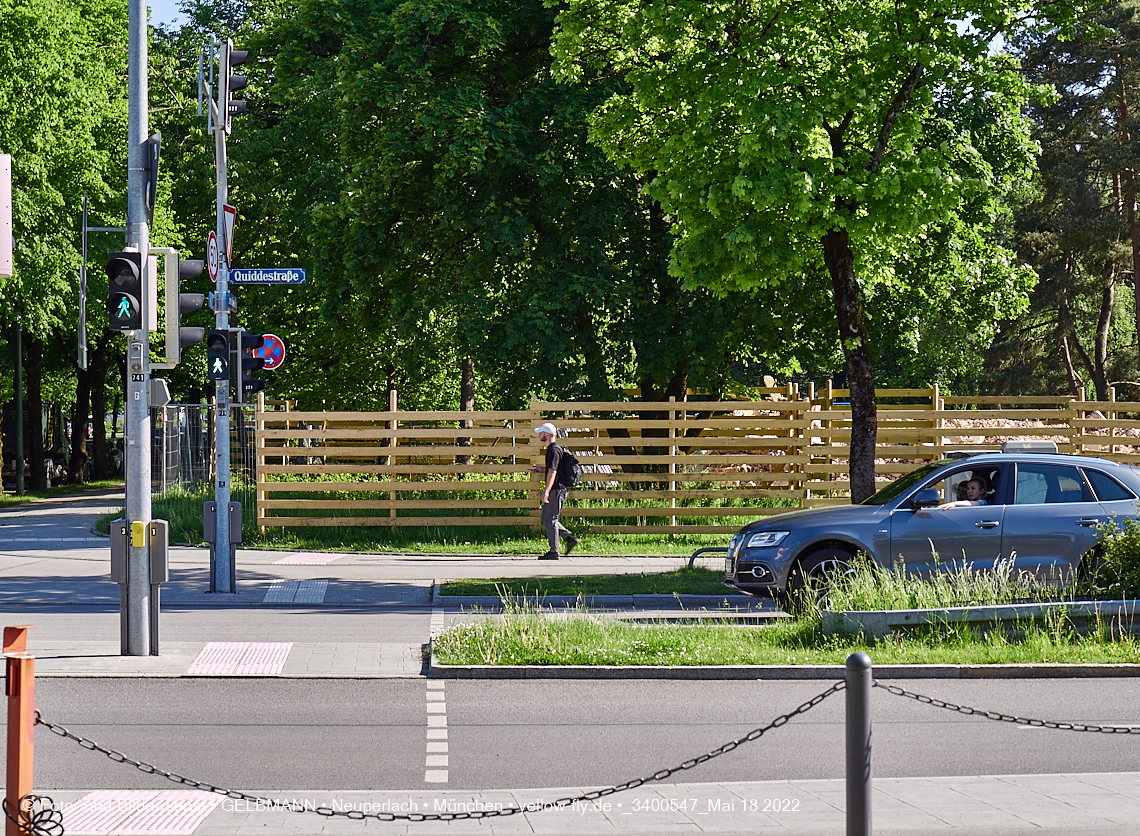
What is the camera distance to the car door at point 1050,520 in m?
12.7

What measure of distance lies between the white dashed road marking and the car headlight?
4.20 meters

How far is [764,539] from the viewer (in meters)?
13.1

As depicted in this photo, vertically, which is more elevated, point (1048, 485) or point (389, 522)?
point (1048, 485)

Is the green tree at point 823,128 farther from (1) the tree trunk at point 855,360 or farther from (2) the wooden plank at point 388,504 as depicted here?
(2) the wooden plank at point 388,504

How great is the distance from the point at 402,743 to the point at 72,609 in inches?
302

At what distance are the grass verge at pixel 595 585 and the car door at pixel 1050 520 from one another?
3726 millimetres

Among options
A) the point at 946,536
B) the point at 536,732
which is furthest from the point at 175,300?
the point at 946,536

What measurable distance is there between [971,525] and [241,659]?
702 cm

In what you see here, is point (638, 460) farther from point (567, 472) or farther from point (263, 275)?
point (263, 275)

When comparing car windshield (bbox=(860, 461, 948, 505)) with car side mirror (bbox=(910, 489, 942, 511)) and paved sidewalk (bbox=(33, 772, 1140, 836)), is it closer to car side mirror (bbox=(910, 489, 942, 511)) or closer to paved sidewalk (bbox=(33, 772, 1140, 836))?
car side mirror (bbox=(910, 489, 942, 511))

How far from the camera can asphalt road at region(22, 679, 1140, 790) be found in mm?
7270

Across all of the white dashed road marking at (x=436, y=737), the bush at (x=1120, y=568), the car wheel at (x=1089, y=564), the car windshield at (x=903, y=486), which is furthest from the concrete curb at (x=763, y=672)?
Result: the car windshield at (x=903, y=486)

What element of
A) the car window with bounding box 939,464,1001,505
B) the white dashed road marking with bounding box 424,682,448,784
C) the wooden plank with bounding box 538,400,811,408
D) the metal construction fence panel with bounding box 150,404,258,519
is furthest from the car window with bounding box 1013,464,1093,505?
the metal construction fence panel with bounding box 150,404,258,519

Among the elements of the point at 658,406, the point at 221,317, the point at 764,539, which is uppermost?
the point at 221,317
